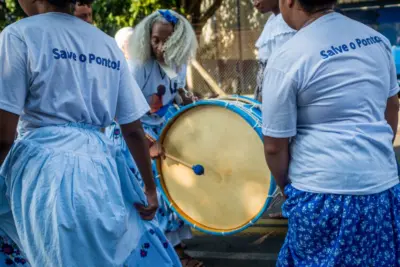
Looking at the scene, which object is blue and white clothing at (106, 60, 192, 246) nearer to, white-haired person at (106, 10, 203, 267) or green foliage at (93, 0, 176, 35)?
white-haired person at (106, 10, 203, 267)

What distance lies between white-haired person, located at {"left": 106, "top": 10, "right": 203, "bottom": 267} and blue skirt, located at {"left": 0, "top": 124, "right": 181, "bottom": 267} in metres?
1.60

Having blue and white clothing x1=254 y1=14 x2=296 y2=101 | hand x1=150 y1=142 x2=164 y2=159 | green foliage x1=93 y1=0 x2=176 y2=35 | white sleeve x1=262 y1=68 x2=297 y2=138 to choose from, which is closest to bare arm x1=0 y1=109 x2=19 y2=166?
white sleeve x1=262 y1=68 x2=297 y2=138

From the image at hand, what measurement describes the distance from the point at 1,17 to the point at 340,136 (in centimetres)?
1008

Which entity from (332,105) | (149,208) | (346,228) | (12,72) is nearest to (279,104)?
(332,105)

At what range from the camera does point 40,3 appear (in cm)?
231

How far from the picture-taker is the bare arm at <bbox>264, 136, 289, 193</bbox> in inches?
90.1

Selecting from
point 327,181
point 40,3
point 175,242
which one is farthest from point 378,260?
point 175,242

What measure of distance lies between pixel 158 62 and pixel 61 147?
1857 mm

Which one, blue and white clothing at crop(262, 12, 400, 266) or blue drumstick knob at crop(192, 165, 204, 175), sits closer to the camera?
blue and white clothing at crop(262, 12, 400, 266)

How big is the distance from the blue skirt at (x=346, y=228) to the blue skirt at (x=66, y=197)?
2.11 ft

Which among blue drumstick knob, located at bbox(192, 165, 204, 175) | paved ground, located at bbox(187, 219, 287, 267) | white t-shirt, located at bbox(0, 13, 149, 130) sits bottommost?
paved ground, located at bbox(187, 219, 287, 267)

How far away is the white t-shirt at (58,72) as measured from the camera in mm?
2129

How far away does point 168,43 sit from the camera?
3.96 metres

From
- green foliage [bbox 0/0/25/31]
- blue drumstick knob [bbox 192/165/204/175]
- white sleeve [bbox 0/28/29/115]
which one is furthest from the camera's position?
green foliage [bbox 0/0/25/31]
